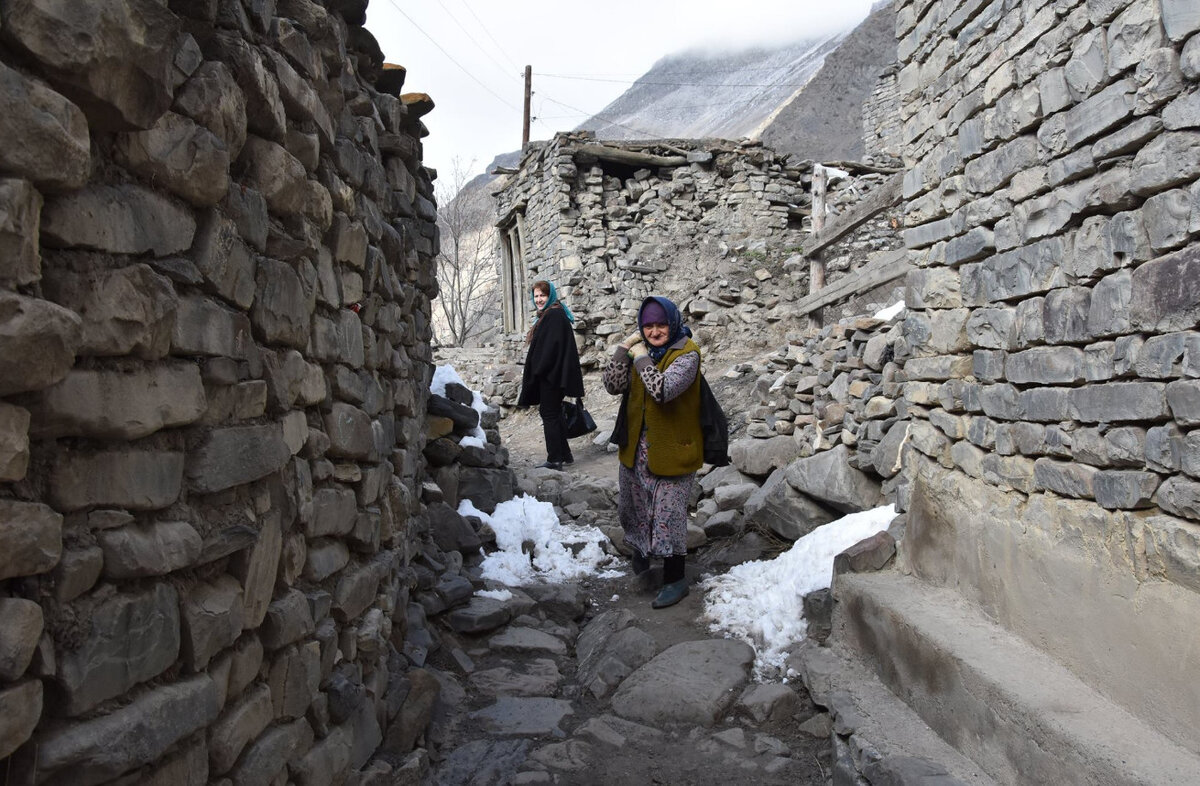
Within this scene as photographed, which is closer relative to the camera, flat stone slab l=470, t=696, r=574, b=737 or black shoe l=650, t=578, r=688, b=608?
flat stone slab l=470, t=696, r=574, b=737

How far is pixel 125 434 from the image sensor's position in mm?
1284

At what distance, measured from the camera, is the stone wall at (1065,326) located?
200 cm

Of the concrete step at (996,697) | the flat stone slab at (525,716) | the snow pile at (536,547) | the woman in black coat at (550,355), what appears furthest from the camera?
the woman in black coat at (550,355)

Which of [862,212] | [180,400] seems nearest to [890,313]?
[862,212]

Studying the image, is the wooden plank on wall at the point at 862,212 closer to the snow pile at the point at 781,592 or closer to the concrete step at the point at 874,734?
the snow pile at the point at 781,592

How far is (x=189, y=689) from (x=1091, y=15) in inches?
107

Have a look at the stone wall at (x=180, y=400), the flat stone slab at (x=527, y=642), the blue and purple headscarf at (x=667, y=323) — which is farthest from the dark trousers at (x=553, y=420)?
the stone wall at (x=180, y=400)

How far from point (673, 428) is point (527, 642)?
51.6 inches

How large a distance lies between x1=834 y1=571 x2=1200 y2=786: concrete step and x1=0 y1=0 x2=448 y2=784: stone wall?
175cm

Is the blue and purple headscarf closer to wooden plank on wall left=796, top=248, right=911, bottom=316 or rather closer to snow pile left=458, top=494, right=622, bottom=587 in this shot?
snow pile left=458, top=494, right=622, bottom=587

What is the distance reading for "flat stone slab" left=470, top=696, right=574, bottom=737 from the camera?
120 inches

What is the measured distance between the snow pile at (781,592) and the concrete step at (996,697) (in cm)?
44

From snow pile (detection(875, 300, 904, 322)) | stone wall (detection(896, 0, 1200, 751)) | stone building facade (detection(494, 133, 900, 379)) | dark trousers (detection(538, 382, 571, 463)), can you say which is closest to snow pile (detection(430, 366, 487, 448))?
dark trousers (detection(538, 382, 571, 463))

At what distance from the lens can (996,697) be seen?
2350 millimetres
